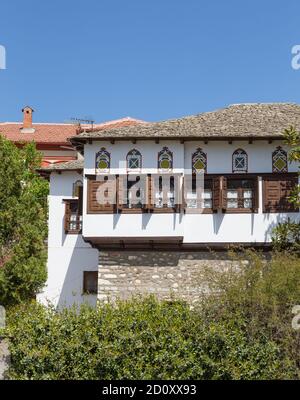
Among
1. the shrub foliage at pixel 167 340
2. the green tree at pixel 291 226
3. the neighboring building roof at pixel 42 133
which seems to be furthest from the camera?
the neighboring building roof at pixel 42 133

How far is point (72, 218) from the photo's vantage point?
21734mm

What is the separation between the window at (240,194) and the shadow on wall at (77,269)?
5182 millimetres

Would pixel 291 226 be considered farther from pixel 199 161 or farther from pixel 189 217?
pixel 199 161

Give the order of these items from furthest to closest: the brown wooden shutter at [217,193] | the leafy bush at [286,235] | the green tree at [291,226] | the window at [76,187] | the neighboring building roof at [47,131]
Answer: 1. the neighboring building roof at [47,131]
2. the window at [76,187]
3. the brown wooden shutter at [217,193]
4. the leafy bush at [286,235]
5. the green tree at [291,226]

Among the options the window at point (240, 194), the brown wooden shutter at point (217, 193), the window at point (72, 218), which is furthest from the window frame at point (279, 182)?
the window at point (72, 218)

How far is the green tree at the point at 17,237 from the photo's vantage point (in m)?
21.4

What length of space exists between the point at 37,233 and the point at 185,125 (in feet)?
21.1

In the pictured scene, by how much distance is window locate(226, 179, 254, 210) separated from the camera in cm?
1817

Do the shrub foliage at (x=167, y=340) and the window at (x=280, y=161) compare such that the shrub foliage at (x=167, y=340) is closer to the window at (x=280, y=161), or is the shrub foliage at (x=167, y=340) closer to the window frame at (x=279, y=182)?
the window frame at (x=279, y=182)

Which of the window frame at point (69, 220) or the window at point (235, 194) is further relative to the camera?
the window frame at point (69, 220)

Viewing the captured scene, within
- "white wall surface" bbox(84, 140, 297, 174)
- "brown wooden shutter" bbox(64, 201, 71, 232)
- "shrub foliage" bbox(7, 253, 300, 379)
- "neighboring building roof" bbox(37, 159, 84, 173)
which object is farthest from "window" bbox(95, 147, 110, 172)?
"shrub foliage" bbox(7, 253, 300, 379)

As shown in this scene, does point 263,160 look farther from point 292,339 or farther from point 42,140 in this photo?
point 42,140

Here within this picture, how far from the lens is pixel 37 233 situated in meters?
22.2

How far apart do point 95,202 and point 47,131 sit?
70.2 ft
